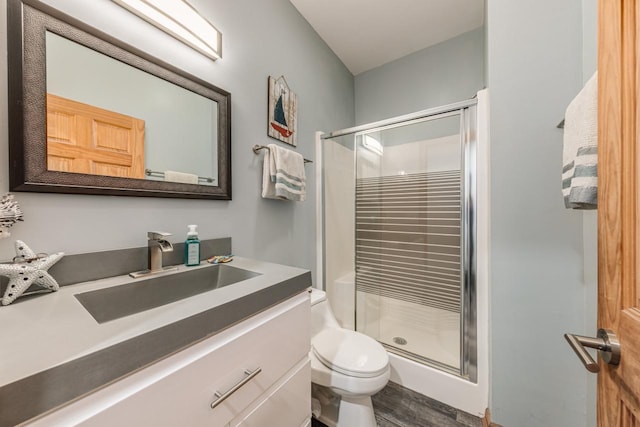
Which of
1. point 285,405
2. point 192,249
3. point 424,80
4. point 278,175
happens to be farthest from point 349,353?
point 424,80

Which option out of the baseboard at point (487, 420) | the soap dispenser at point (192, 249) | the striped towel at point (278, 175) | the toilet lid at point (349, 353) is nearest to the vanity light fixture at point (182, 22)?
the striped towel at point (278, 175)

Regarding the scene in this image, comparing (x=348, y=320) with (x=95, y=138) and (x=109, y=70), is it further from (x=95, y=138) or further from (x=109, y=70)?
(x=109, y=70)

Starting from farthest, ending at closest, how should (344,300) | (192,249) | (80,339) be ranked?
(344,300) → (192,249) → (80,339)

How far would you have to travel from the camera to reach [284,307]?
0.76 metres

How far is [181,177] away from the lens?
1058 millimetres

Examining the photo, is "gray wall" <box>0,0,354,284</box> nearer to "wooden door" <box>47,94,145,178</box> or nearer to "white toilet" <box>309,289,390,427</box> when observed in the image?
"wooden door" <box>47,94,145,178</box>

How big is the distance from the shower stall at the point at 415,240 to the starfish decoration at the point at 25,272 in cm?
148

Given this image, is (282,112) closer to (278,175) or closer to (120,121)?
(278,175)

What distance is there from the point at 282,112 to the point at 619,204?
1.52m

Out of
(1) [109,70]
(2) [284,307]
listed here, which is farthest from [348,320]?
(1) [109,70]

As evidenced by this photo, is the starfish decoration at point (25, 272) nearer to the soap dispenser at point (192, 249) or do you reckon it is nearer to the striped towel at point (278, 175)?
the soap dispenser at point (192, 249)

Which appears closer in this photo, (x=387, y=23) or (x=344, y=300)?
(x=387, y=23)

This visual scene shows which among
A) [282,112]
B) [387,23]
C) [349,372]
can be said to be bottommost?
[349,372]

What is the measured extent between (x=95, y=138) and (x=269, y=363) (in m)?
0.95
